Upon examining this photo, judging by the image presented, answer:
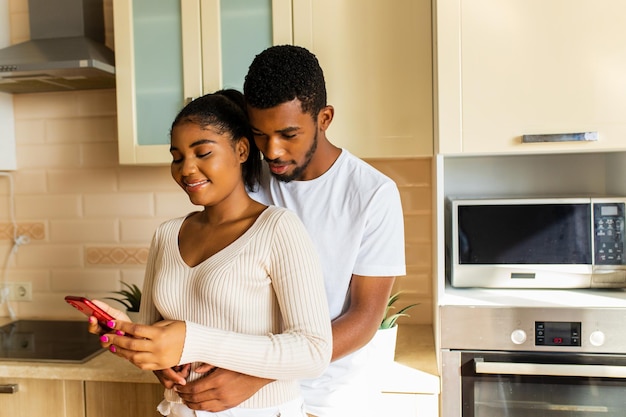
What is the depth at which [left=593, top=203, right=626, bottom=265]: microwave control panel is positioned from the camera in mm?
1520

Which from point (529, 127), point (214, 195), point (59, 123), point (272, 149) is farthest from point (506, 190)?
point (59, 123)

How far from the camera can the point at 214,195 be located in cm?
98

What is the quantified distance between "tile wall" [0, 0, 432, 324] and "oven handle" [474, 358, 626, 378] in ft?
3.80

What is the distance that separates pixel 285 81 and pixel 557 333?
94cm

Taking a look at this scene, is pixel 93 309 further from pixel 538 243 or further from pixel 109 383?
pixel 538 243

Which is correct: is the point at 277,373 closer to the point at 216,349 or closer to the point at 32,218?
the point at 216,349

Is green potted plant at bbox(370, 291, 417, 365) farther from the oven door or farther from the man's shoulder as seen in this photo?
the man's shoulder

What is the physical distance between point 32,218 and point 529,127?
180cm

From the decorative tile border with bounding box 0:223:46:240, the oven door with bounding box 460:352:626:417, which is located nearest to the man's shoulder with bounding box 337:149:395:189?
the oven door with bounding box 460:352:626:417

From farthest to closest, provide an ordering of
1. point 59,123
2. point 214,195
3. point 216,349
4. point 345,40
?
point 59,123 < point 345,40 < point 214,195 < point 216,349

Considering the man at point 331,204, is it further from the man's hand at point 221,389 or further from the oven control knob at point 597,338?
the oven control knob at point 597,338

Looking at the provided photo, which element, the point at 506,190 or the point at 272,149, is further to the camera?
the point at 506,190

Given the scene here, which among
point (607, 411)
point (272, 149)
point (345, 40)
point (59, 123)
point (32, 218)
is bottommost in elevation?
point (607, 411)

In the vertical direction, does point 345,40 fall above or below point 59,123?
above
